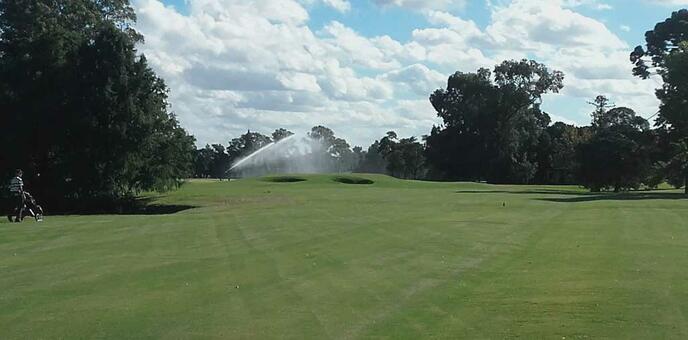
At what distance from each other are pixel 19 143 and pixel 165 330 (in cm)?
4424

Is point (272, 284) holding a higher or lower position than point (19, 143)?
lower

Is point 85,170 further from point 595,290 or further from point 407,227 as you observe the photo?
point 595,290

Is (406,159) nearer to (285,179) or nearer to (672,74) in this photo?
(285,179)

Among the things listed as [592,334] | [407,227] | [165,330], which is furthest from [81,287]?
[407,227]

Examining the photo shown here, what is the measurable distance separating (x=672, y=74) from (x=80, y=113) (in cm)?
4116

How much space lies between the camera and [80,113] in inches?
1929

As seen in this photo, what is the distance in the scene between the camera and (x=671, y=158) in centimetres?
6012

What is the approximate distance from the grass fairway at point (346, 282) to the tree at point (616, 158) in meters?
44.6

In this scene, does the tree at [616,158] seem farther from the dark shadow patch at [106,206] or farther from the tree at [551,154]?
the tree at [551,154]

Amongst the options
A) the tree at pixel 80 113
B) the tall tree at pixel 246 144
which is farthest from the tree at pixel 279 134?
the tree at pixel 80 113

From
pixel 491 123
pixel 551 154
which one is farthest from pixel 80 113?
pixel 551 154

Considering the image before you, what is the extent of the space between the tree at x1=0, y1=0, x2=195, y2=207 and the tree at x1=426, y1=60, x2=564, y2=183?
69.4 metres

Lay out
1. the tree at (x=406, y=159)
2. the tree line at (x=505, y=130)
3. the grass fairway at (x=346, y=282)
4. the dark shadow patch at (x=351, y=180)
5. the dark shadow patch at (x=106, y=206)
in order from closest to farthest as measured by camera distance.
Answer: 1. the grass fairway at (x=346, y=282)
2. the dark shadow patch at (x=106, y=206)
3. the dark shadow patch at (x=351, y=180)
4. the tree line at (x=505, y=130)
5. the tree at (x=406, y=159)

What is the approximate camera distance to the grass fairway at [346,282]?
963 cm
